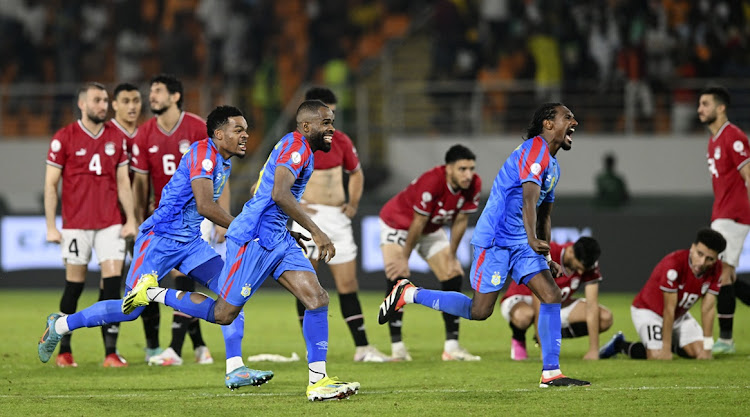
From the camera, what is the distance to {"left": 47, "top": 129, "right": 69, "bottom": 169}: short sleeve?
31.5 ft

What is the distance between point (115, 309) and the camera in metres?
8.09

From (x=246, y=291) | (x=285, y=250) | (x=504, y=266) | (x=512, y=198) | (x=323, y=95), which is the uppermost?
(x=323, y=95)

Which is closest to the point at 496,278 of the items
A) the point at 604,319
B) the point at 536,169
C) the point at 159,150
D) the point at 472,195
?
the point at 536,169

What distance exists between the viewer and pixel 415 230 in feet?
32.8

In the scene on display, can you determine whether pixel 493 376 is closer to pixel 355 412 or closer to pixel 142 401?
pixel 355 412

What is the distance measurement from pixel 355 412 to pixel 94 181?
154 inches

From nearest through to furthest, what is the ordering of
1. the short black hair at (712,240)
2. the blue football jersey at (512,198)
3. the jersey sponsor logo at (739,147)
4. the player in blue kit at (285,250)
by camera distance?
1. the player in blue kit at (285,250)
2. the blue football jersey at (512,198)
3. the short black hair at (712,240)
4. the jersey sponsor logo at (739,147)

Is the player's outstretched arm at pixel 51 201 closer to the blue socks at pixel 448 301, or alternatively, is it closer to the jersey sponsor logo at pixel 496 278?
the blue socks at pixel 448 301

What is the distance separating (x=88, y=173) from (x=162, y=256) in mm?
1878

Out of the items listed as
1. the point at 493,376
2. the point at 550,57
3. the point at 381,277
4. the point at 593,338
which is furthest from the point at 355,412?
the point at 550,57

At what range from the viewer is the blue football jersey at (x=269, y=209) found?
24.0ft

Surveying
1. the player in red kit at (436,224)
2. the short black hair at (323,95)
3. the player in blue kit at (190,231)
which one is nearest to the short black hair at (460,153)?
the player in red kit at (436,224)

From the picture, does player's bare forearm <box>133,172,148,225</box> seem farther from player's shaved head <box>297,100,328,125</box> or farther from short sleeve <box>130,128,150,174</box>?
player's shaved head <box>297,100,328,125</box>

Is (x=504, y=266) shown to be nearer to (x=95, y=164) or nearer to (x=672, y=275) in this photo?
(x=672, y=275)
